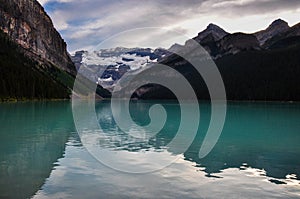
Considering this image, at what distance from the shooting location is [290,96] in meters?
190

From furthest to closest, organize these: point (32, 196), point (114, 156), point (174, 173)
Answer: point (114, 156)
point (174, 173)
point (32, 196)

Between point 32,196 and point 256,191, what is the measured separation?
1112cm

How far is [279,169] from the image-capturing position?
2398cm

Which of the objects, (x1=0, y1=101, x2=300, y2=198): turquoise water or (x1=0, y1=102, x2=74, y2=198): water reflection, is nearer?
(x1=0, y1=101, x2=300, y2=198): turquoise water

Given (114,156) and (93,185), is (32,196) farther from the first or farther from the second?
(114,156)

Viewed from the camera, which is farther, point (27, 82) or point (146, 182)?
point (27, 82)

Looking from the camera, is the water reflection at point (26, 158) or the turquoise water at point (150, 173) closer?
the turquoise water at point (150, 173)

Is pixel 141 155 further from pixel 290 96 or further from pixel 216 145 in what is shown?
pixel 290 96

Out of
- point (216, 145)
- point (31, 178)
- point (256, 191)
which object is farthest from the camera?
point (216, 145)

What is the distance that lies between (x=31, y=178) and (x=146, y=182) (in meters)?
6.39

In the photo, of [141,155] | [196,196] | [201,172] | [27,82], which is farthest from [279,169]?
[27,82]

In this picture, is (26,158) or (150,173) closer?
(150,173)

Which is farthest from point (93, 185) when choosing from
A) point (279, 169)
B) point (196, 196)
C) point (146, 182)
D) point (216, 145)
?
point (216, 145)

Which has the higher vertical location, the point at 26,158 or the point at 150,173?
the point at 26,158
